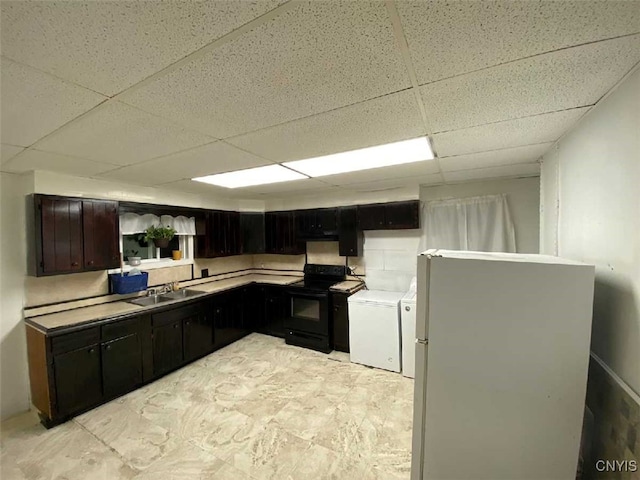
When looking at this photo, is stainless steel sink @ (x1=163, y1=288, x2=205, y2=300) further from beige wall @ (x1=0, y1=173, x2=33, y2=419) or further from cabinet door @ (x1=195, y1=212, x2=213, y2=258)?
beige wall @ (x1=0, y1=173, x2=33, y2=419)

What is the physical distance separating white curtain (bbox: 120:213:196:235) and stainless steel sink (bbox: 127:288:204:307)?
0.86 metres

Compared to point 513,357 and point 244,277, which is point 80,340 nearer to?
point 244,277

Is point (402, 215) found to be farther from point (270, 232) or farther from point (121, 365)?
point (121, 365)

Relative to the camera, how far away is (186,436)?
2.24 m

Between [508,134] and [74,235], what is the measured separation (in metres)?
3.93

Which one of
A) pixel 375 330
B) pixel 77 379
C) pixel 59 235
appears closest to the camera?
pixel 77 379

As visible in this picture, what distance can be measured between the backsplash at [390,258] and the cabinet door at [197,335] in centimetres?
243

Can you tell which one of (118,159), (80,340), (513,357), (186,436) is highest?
(118,159)

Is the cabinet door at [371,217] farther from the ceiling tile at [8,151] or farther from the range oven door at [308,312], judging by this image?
the ceiling tile at [8,151]

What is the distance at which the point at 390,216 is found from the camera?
382 cm

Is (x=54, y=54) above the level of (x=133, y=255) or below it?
above

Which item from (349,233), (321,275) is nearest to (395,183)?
(349,233)

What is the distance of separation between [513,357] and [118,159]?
295cm

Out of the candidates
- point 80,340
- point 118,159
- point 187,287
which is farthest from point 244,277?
point 118,159
